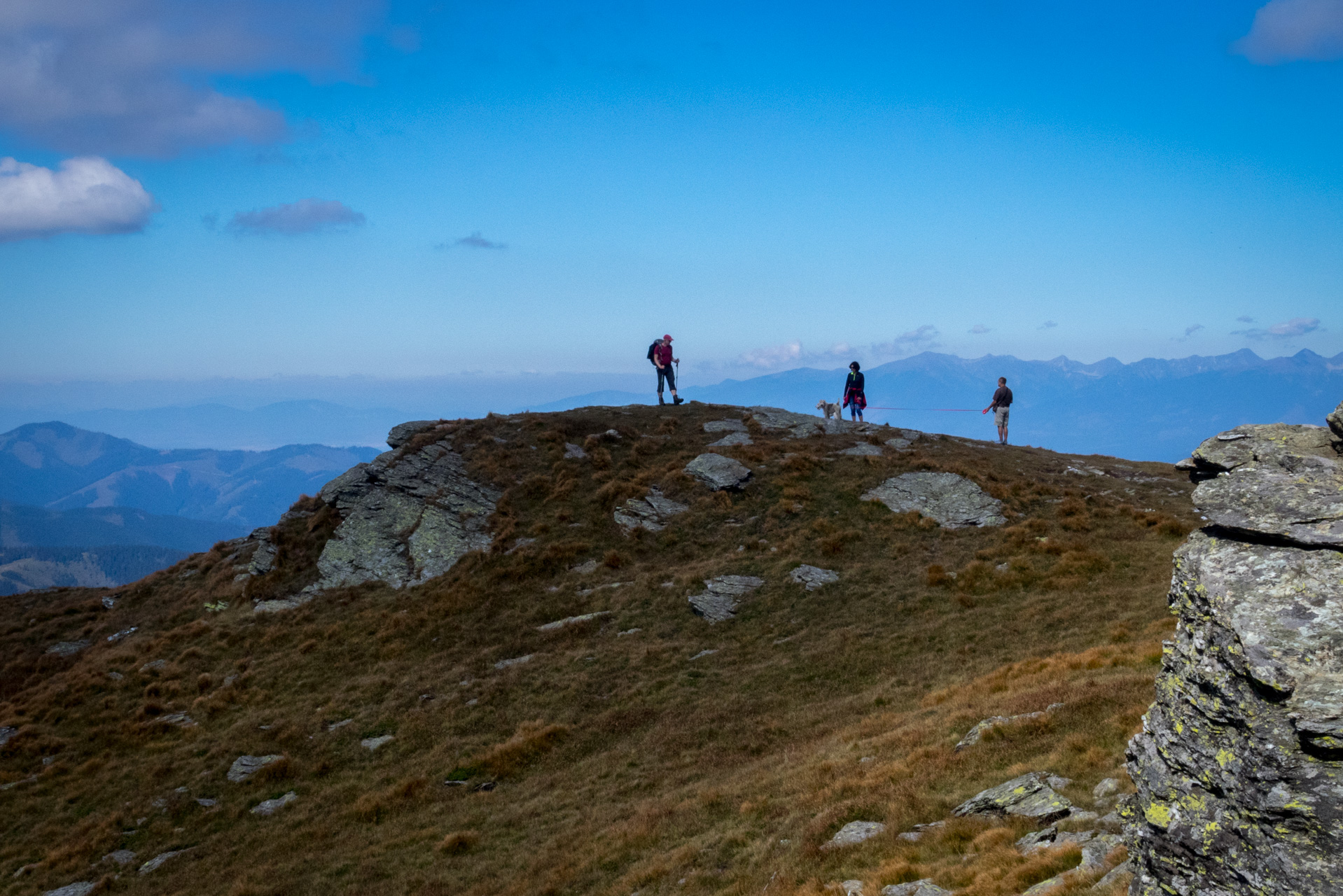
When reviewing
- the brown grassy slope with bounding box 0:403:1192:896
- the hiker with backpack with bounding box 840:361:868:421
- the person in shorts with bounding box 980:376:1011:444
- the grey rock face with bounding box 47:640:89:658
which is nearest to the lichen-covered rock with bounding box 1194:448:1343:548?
the brown grassy slope with bounding box 0:403:1192:896

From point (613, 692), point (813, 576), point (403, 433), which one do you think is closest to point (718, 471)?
point (813, 576)

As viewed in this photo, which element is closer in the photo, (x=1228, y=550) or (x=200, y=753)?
(x=1228, y=550)

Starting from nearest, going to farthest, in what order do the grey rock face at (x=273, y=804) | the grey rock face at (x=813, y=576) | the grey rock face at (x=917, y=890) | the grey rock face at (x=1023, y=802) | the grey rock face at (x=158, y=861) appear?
the grey rock face at (x=917, y=890)
the grey rock face at (x=1023, y=802)
the grey rock face at (x=158, y=861)
the grey rock face at (x=273, y=804)
the grey rock face at (x=813, y=576)

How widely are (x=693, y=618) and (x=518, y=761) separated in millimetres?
9970

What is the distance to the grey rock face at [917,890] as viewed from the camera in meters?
10.8

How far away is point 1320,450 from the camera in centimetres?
854

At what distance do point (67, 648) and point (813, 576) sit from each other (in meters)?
38.1

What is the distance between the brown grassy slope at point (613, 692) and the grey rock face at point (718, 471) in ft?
3.75

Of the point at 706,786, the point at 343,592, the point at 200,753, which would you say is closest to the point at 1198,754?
the point at 706,786

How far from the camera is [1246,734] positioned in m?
7.09

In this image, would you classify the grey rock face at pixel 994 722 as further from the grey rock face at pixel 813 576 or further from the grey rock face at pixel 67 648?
the grey rock face at pixel 67 648

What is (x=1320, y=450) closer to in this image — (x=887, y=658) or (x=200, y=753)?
(x=887, y=658)

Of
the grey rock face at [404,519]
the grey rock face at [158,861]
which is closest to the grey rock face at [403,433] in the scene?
the grey rock face at [404,519]

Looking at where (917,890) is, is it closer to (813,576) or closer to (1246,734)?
(1246,734)
